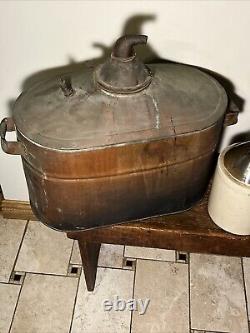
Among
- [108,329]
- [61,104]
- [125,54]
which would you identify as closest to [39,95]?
[61,104]

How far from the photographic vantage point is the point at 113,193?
872mm

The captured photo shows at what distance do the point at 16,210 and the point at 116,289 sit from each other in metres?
0.44

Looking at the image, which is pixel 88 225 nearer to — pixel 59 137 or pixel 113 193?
pixel 113 193

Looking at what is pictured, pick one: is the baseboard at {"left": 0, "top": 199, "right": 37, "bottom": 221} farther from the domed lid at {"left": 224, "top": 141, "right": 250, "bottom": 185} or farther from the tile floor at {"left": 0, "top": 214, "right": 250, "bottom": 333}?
the domed lid at {"left": 224, "top": 141, "right": 250, "bottom": 185}

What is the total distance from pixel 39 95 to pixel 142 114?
0.21 meters

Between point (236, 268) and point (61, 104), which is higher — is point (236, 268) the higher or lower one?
the lower one

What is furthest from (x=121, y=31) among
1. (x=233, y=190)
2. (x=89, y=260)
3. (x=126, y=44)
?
(x=89, y=260)

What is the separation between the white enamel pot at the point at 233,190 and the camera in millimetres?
894

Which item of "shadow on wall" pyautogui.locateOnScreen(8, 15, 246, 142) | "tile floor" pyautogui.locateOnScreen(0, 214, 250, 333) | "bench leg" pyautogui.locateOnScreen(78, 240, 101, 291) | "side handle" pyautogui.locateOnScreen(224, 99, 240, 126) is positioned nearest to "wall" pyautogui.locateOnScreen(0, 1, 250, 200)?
"shadow on wall" pyautogui.locateOnScreen(8, 15, 246, 142)

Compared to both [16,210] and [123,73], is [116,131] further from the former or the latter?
[16,210]

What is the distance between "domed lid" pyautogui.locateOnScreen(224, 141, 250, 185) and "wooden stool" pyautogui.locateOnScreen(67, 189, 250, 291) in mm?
163

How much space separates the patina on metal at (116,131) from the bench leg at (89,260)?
0.74 feet

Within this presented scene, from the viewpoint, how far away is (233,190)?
0.90m

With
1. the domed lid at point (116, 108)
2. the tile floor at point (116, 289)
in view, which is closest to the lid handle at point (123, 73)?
the domed lid at point (116, 108)
